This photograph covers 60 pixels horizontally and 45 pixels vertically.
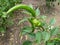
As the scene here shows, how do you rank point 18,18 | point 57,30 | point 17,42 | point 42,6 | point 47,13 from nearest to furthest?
point 57,30 → point 17,42 → point 18,18 → point 47,13 → point 42,6

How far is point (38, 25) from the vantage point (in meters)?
2.23

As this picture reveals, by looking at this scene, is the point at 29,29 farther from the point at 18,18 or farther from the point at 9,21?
the point at 18,18

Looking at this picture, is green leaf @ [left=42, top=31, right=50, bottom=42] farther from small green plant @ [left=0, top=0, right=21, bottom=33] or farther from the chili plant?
small green plant @ [left=0, top=0, right=21, bottom=33]

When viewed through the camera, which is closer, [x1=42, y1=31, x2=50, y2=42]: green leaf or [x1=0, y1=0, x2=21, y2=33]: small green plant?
[x1=42, y1=31, x2=50, y2=42]: green leaf

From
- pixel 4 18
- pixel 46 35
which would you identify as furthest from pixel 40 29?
pixel 4 18

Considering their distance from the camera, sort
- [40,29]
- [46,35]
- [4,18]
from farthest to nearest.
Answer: [4,18] < [40,29] < [46,35]

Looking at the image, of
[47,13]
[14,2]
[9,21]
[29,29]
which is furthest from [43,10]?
[29,29]

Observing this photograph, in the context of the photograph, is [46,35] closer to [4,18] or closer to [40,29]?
[40,29]

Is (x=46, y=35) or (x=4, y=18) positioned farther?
(x=4, y=18)

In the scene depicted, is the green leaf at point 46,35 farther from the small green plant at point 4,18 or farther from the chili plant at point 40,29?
the small green plant at point 4,18

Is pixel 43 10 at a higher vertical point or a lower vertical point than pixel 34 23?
lower

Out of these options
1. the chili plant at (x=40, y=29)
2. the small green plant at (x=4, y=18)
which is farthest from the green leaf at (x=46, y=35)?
the small green plant at (x=4, y=18)

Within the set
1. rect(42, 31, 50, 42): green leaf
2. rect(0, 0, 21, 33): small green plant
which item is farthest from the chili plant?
rect(0, 0, 21, 33): small green plant

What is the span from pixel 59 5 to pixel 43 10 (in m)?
0.51
